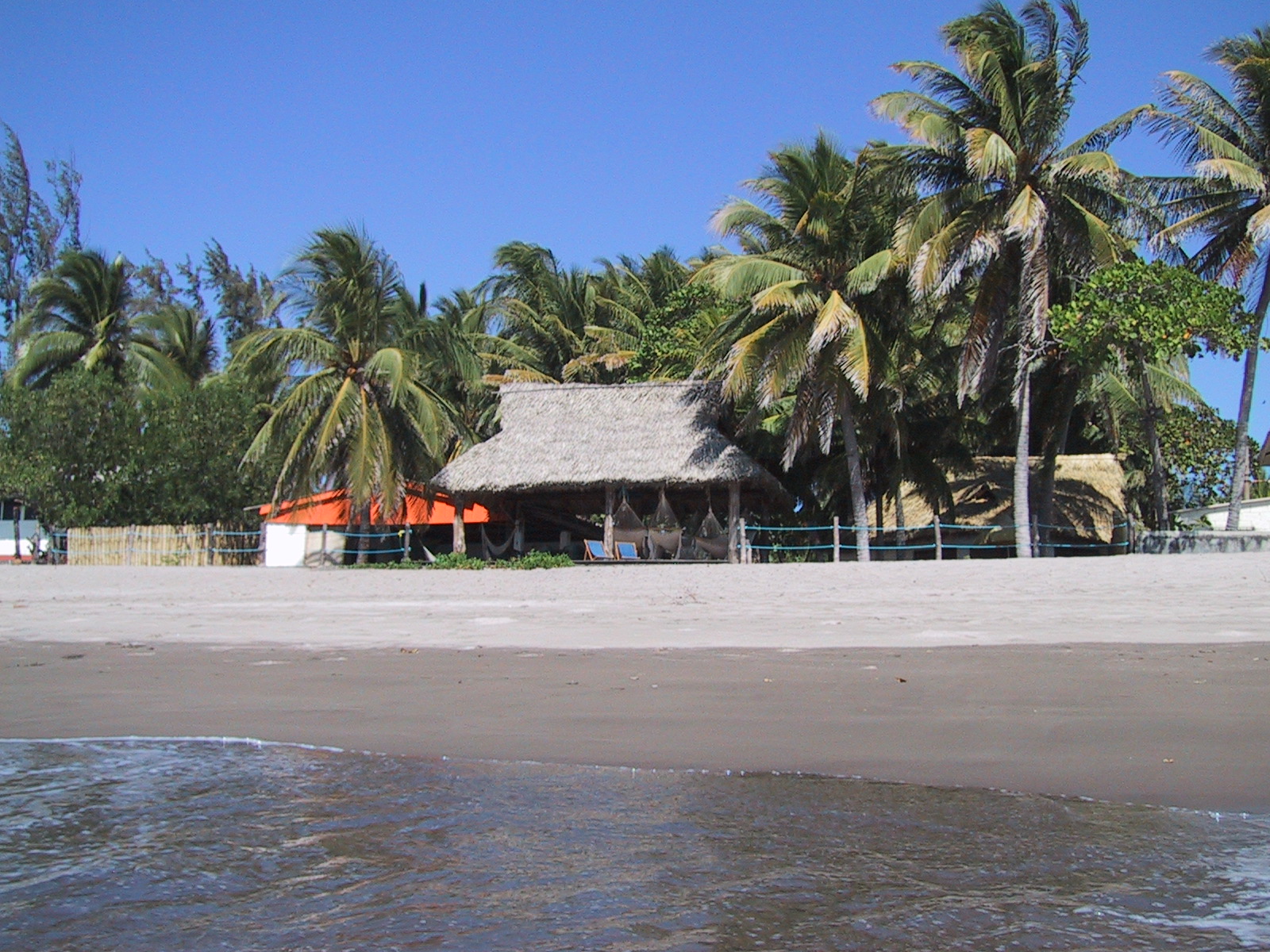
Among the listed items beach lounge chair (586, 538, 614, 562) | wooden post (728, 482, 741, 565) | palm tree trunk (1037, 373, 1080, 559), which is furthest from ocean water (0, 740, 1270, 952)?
palm tree trunk (1037, 373, 1080, 559)

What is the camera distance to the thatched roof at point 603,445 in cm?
2034

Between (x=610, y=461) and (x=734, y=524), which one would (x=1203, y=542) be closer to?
(x=734, y=524)

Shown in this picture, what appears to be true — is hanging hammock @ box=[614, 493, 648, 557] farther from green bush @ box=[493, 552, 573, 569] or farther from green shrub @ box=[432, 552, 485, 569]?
green shrub @ box=[432, 552, 485, 569]

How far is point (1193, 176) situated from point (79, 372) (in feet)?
78.0

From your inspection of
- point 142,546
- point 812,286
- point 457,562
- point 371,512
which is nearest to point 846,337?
point 812,286

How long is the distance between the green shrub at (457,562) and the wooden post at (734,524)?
4.50 meters

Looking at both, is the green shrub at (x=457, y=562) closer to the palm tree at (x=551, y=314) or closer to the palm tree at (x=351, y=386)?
the palm tree at (x=351, y=386)

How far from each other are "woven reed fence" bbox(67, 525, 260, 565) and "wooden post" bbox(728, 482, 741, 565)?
11.5 meters

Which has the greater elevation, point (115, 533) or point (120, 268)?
point (120, 268)

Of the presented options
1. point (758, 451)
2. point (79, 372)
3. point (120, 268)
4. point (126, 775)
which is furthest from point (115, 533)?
point (126, 775)

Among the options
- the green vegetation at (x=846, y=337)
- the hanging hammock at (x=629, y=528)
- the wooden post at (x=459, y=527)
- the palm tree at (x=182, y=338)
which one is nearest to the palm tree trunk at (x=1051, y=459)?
the green vegetation at (x=846, y=337)

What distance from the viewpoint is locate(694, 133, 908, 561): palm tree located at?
18266 millimetres

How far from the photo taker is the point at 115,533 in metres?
23.7

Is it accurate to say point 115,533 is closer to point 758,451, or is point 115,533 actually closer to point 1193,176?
point 758,451
